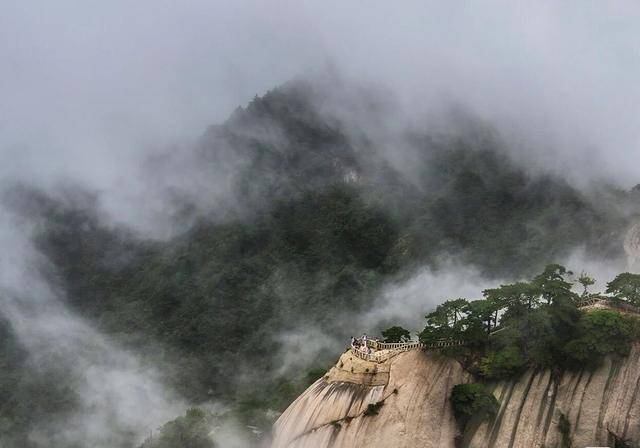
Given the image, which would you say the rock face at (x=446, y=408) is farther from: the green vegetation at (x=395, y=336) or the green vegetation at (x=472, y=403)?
the green vegetation at (x=395, y=336)

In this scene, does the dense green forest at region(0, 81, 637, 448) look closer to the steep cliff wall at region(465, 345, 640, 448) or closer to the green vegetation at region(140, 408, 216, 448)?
the green vegetation at region(140, 408, 216, 448)

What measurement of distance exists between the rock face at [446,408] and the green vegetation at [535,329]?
37.9 inches

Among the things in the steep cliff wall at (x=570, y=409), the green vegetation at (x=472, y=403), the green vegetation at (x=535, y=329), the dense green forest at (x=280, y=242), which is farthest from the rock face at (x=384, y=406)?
the dense green forest at (x=280, y=242)

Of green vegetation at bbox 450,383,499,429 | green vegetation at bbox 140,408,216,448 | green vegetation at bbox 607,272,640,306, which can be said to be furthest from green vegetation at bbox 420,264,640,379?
green vegetation at bbox 140,408,216,448

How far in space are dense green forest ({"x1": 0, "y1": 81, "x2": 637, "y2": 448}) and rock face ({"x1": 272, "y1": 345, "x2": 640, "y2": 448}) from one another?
21785 millimetres

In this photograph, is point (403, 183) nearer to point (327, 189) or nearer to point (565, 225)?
point (327, 189)

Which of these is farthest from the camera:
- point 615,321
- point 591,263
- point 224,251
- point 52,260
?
point 52,260

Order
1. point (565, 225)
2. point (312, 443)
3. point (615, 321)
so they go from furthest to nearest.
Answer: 1. point (565, 225)
2. point (312, 443)
3. point (615, 321)

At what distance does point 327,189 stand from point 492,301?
303ft

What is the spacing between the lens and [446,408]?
5012 centimetres

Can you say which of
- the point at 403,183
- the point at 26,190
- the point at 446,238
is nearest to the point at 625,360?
the point at 446,238

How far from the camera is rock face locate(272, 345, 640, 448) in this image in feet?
154

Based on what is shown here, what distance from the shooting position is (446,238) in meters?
115

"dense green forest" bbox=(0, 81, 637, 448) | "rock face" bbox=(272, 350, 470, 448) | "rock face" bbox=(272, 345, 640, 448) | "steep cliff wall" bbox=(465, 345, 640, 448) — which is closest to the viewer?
"steep cliff wall" bbox=(465, 345, 640, 448)
